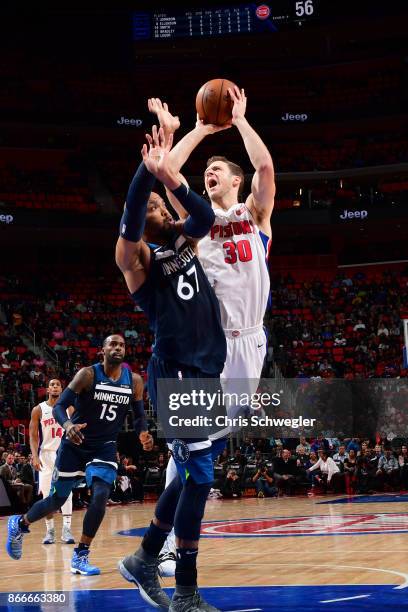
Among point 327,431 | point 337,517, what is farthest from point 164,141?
point 327,431

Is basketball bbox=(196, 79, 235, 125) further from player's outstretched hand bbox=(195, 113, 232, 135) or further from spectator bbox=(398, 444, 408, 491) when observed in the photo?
spectator bbox=(398, 444, 408, 491)

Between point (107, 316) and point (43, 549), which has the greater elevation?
point (107, 316)

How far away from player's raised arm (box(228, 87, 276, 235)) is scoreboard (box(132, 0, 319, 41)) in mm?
25862

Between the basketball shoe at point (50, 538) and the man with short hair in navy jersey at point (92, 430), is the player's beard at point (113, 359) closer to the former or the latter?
the man with short hair in navy jersey at point (92, 430)

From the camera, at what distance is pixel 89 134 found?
98.7 feet

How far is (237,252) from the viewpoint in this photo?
224 inches

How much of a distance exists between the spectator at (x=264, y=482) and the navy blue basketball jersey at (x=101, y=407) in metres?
12.2

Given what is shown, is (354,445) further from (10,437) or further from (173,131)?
(173,131)

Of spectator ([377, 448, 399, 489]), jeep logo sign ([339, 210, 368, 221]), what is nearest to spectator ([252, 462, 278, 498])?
spectator ([377, 448, 399, 489])

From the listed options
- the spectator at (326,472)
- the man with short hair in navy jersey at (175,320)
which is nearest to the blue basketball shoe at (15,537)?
the man with short hair in navy jersey at (175,320)

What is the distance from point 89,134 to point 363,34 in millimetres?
10750

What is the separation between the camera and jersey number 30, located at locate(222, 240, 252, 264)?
18.6ft

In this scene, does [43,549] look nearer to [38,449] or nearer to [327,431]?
[38,449]

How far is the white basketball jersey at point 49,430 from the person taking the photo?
11547 mm
